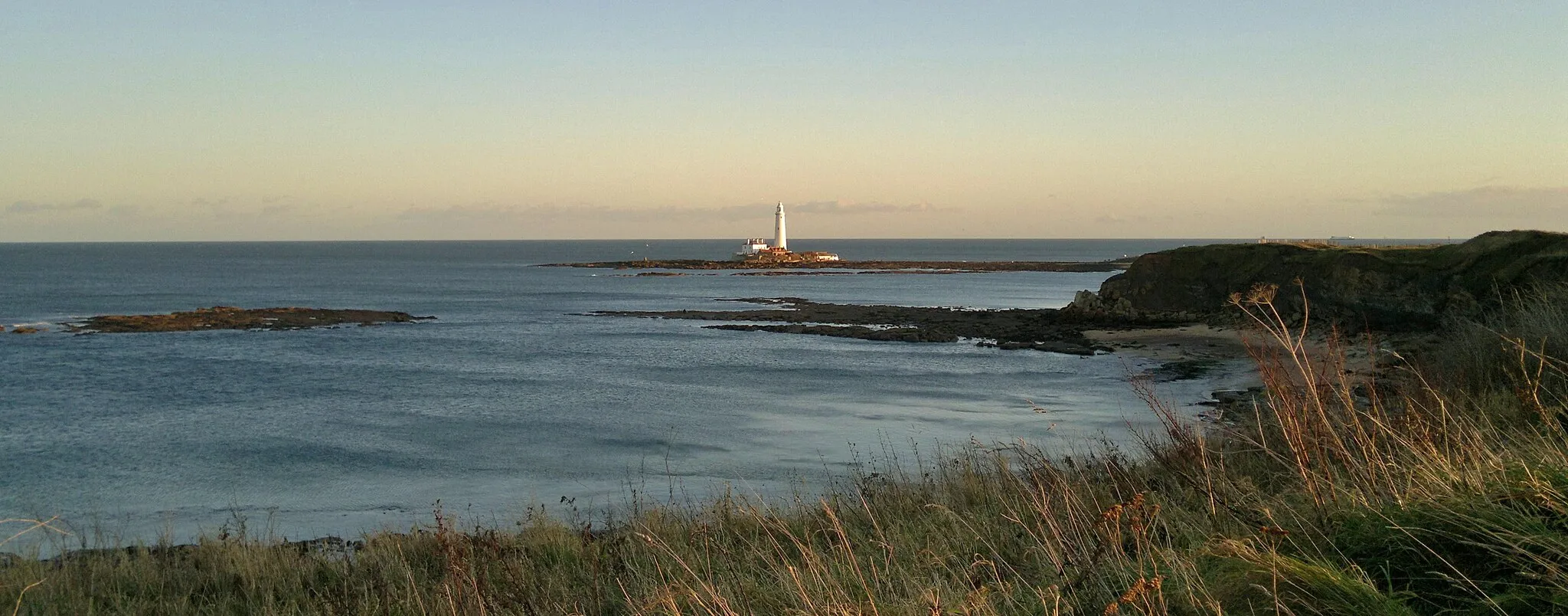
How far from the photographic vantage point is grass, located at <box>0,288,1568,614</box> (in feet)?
13.7

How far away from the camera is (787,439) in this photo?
59.8 ft

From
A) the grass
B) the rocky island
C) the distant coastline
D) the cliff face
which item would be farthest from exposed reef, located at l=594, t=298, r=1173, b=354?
the distant coastline

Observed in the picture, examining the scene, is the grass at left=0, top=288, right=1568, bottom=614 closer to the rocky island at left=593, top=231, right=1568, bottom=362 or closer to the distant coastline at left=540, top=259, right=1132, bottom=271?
the rocky island at left=593, top=231, right=1568, bottom=362

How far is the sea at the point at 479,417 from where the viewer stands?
14039 millimetres

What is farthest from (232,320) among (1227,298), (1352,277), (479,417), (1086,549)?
(1086,549)

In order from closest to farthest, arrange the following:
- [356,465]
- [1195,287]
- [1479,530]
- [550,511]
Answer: [1479,530], [550,511], [356,465], [1195,287]

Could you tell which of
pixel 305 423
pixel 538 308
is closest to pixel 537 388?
pixel 305 423

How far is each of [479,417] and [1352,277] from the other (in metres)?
27.3

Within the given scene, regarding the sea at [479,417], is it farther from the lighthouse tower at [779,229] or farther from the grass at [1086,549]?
the lighthouse tower at [779,229]

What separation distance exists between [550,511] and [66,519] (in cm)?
625

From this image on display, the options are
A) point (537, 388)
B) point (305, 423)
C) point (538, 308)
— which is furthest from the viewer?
point (538, 308)

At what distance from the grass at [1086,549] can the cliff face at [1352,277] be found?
15009 mm

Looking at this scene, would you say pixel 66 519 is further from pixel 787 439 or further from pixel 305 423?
pixel 787 439

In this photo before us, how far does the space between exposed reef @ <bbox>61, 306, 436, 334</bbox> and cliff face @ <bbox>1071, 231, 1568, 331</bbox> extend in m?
33.5
